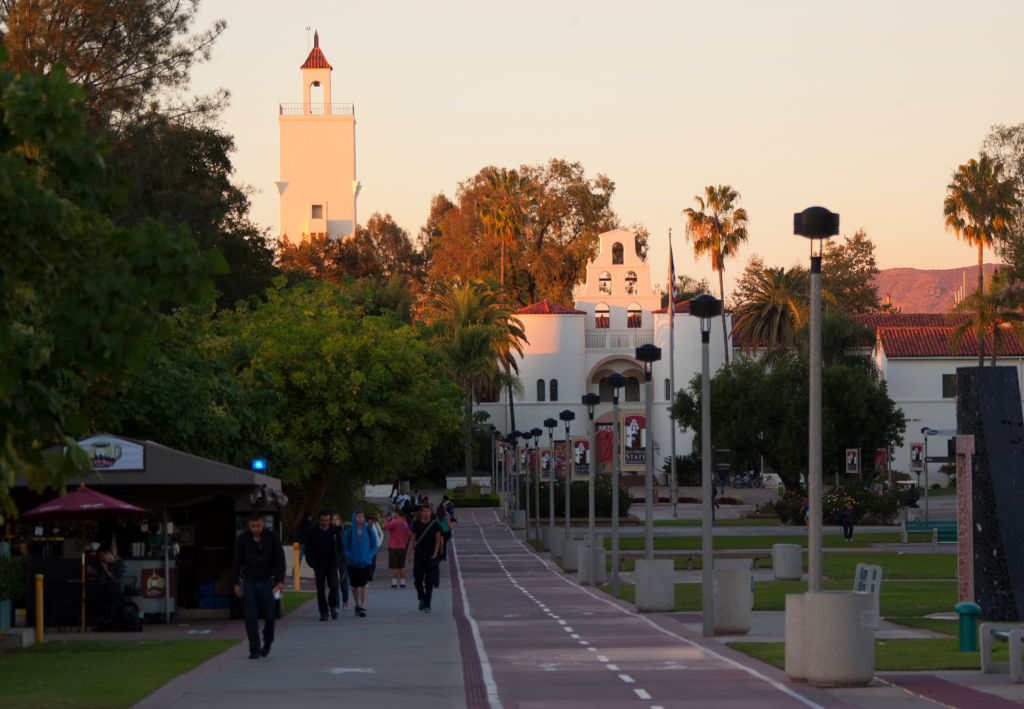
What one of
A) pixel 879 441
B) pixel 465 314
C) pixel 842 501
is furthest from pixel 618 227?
pixel 842 501

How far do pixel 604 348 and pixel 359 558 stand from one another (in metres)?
78.8

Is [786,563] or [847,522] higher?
[847,522]

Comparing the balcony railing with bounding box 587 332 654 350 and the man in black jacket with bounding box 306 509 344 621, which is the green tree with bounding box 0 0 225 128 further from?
the balcony railing with bounding box 587 332 654 350

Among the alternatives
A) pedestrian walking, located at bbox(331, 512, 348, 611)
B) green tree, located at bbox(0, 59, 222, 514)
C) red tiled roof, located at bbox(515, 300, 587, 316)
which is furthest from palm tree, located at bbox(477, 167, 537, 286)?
green tree, located at bbox(0, 59, 222, 514)

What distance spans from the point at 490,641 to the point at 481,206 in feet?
292

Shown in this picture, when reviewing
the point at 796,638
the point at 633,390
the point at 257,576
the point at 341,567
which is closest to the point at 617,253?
the point at 633,390

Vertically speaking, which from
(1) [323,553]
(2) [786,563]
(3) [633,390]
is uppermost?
(3) [633,390]

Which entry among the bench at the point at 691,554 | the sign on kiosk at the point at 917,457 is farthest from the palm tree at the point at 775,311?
the bench at the point at 691,554

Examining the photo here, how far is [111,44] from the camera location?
44562 mm

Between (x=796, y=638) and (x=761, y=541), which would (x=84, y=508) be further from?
(x=761, y=541)

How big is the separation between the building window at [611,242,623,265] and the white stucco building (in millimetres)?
70

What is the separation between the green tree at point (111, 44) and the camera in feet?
140

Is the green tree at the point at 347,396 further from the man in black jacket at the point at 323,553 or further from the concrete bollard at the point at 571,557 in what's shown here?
the man in black jacket at the point at 323,553

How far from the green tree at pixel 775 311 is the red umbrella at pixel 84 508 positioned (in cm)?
7586
